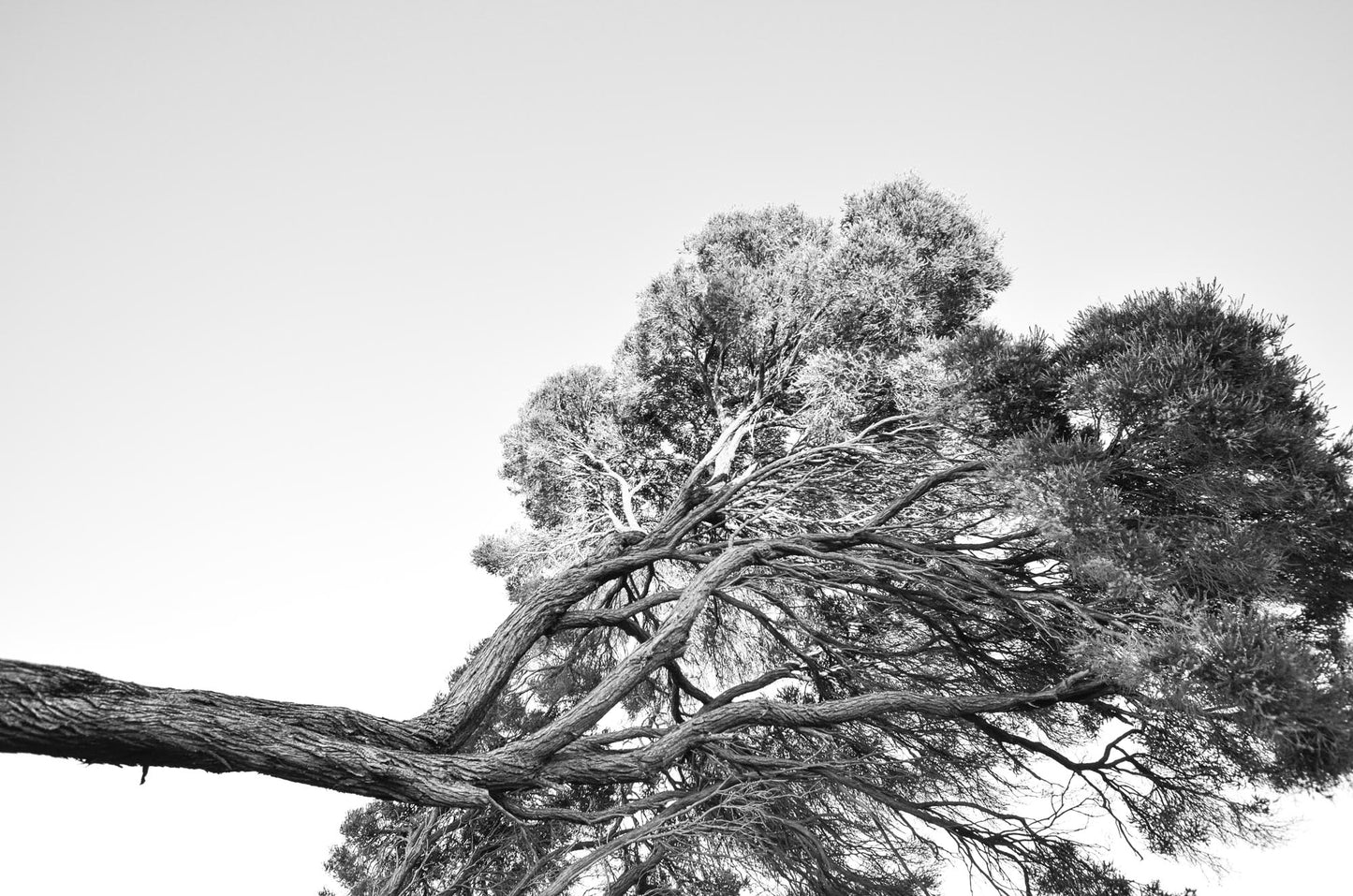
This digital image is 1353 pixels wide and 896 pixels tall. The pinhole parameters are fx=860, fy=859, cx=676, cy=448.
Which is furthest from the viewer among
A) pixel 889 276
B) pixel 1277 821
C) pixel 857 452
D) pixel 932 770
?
pixel 889 276

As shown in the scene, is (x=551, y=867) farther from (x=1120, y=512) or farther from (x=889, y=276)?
(x=889, y=276)

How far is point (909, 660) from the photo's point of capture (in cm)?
772

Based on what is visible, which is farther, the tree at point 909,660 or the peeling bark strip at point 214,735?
the tree at point 909,660

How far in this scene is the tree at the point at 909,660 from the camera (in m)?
4.69

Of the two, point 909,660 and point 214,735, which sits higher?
point 909,660

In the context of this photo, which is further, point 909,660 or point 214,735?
point 909,660

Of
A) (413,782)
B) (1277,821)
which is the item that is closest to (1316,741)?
(1277,821)

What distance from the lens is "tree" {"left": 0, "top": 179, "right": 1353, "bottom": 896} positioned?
469 cm

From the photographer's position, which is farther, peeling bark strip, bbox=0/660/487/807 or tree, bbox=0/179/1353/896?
tree, bbox=0/179/1353/896

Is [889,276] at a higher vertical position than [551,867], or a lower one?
higher

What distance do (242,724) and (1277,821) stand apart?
23.6 ft

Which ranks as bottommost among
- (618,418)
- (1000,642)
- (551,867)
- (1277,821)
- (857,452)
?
(551,867)

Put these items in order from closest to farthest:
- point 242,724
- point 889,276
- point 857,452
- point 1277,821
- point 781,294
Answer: point 242,724 → point 1277,821 → point 857,452 → point 889,276 → point 781,294

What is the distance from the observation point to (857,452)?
9.02m
